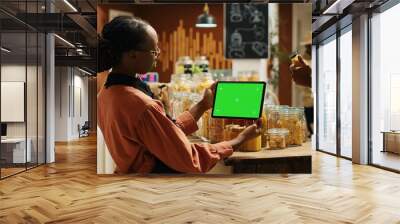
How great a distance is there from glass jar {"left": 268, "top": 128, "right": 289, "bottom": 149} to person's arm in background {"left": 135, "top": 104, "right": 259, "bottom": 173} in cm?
17

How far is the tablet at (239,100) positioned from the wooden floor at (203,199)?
806 mm

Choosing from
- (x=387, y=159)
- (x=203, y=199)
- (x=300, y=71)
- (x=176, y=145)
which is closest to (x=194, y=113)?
(x=176, y=145)

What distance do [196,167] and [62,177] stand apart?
348cm

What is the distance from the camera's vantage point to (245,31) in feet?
11.3

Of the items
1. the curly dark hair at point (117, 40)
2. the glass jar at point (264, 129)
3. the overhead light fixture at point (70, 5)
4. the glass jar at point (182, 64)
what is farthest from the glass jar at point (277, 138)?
the overhead light fixture at point (70, 5)

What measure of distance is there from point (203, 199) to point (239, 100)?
1578 millimetres

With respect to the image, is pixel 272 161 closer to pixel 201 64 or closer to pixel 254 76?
pixel 254 76

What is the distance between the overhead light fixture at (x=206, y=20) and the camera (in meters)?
3.39

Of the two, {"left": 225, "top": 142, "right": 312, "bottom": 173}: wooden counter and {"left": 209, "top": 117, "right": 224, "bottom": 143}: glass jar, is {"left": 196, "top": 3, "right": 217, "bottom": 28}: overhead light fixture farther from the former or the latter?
{"left": 225, "top": 142, "right": 312, "bottom": 173}: wooden counter

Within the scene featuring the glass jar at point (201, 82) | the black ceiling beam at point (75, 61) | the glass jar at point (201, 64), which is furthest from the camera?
the black ceiling beam at point (75, 61)

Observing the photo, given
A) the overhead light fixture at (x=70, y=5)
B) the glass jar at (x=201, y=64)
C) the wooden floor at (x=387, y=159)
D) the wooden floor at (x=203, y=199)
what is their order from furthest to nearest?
the wooden floor at (x=387, y=159) → the overhead light fixture at (x=70, y=5) → the wooden floor at (x=203, y=199) → the glass jar at (x=201, y=64)

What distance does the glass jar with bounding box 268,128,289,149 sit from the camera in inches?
136

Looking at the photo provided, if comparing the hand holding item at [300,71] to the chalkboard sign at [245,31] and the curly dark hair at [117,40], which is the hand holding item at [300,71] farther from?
the curly dark hair at [117,40]

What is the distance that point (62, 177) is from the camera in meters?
6.19
